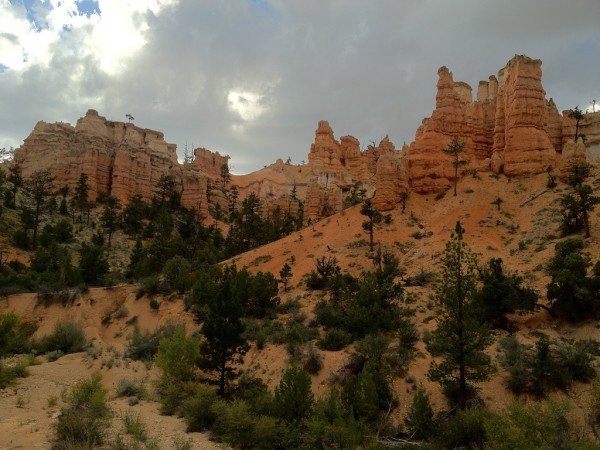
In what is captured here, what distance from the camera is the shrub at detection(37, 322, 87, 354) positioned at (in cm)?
3045

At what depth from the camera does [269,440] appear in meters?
14.6

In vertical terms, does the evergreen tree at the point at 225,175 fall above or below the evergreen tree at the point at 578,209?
above

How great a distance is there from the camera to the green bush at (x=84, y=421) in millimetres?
11925

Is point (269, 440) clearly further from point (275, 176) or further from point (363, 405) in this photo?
point (275, 176)

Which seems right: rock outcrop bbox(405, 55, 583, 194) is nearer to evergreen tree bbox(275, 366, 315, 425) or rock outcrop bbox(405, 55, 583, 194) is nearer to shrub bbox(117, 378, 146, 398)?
evergreen tree bbox(275, 366, 315, 425)

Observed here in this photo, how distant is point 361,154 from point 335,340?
78.6 meters

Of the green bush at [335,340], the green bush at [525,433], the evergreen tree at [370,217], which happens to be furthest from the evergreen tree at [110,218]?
the green bush at [525,433]

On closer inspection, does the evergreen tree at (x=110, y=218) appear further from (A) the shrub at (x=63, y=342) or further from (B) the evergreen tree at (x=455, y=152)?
(B) the evergreen tree at (x=455, y=152)

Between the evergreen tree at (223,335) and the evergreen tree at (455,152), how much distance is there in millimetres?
30095

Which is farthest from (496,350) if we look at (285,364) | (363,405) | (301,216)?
(301,216)

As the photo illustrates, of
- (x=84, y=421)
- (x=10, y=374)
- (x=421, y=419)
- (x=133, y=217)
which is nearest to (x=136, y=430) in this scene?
(x=84, y=421)

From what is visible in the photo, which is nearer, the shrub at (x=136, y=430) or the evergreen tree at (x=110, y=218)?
the shrub at (x=136, y=430)

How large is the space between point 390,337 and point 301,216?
48.2m

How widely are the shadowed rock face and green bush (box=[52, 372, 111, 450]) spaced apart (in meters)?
36.0
